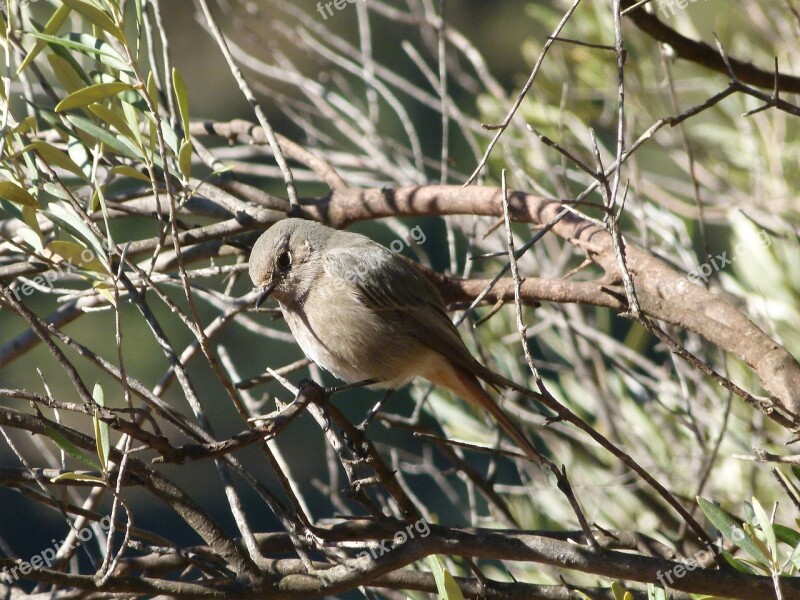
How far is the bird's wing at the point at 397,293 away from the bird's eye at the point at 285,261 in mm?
240

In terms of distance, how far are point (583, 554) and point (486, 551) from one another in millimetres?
239

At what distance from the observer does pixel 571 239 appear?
278 cm

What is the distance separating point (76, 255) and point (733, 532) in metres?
1.70

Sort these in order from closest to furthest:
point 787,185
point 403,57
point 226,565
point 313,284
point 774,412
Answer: point 774,412 → point 226,565 → point 313,284 → point 787,185 → point 403,57

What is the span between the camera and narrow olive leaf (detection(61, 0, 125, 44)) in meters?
2.00

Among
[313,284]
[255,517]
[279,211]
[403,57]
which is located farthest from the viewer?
[403,57]

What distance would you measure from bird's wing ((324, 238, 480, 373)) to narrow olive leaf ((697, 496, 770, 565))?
156cm

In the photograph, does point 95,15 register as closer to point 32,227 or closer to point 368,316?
point 32,227

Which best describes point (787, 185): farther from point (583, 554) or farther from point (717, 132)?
point (583, 554)

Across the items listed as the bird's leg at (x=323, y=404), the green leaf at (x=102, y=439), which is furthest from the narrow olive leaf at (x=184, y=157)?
the green leaf at (x=102, y=439)

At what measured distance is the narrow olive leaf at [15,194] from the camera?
2047 millimetres

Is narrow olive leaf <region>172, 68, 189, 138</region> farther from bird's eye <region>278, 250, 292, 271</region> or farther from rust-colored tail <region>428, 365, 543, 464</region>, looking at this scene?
rust-colored tail <region>428, 365, 543, 464</region>

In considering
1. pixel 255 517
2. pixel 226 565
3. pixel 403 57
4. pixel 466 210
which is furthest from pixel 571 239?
pixel 403 57

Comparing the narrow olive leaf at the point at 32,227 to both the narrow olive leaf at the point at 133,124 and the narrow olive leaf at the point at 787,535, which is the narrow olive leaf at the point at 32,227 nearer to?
the narrow olive leaf at the point at 133,124
